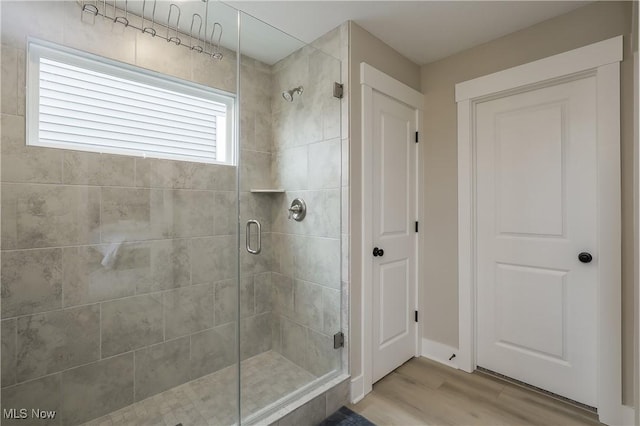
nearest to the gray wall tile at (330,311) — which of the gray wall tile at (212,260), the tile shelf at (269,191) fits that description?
the gray wall tile at (212,260)

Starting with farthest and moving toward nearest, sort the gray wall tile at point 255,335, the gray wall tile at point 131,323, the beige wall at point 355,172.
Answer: the gray wall tile at point 255,335 → the beige wall at point 355,172 → the gray wall tile at point 131,323

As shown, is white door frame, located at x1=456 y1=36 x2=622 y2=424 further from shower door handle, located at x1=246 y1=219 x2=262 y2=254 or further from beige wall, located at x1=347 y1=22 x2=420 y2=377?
shower door handle, located at x1=246 y1=219 x2=262 y2=254

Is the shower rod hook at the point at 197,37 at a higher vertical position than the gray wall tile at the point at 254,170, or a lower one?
higher

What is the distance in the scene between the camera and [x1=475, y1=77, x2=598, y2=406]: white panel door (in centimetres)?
185

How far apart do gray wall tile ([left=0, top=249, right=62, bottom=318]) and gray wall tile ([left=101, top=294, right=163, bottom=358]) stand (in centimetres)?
26

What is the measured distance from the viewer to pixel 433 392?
2025 mm

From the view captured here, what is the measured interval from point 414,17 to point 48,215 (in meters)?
2.42

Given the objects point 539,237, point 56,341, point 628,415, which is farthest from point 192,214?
point 628,415

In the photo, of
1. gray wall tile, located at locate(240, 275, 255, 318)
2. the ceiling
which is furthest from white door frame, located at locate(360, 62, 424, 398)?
gray wall tile, located at locate(240, 275, 255, 318)

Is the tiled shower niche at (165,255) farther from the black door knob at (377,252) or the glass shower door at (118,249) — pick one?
the black door knob at (377,252)

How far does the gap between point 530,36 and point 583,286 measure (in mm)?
1667

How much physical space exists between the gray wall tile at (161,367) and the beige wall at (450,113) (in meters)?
1.89

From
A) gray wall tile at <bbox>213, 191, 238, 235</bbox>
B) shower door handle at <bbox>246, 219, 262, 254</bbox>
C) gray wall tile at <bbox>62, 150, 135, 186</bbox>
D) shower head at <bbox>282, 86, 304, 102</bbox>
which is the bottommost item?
shower door handle at <bbox>246, 219, 262, 254</bbox>

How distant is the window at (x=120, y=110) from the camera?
1.54 meters
